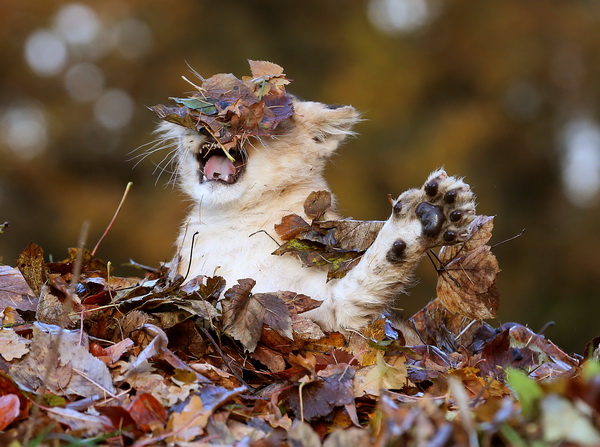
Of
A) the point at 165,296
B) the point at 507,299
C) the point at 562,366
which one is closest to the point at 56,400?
the point at 165,296

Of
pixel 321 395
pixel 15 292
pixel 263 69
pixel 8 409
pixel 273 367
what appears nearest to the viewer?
pixel 8 409

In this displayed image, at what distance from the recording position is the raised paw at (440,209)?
144 inches

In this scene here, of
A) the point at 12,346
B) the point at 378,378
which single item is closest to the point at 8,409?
the point at 12,346

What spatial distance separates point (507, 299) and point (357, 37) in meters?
5.01

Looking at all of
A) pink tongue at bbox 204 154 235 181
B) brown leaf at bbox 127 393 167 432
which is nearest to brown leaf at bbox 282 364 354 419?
brown leaf at bbox 127 393 167 432

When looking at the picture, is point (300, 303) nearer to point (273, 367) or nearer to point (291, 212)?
point (273, 367)

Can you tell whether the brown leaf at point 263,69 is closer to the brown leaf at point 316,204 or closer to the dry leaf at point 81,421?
the brown leaf at point 316,204

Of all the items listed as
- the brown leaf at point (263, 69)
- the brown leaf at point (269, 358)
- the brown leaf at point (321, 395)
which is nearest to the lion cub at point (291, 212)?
the brown leaf at point (263, 69)

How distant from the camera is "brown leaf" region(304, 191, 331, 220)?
4.47 meters

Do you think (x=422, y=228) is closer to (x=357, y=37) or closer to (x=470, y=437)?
(x=470, y=437)

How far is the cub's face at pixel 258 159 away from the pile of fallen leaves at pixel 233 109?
0.13m

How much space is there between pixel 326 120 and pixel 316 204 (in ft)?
2.82

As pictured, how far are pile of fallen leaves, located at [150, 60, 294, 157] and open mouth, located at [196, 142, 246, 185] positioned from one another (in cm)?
19

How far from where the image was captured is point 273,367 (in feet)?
12.1
